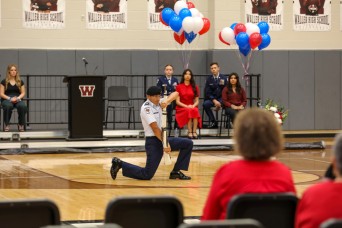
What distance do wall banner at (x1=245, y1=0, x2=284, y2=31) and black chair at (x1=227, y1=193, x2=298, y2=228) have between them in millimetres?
20780

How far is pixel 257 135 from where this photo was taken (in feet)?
17.2

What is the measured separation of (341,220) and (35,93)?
20.7 metres

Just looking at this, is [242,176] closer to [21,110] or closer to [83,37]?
[21,110]

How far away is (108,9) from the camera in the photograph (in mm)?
25359

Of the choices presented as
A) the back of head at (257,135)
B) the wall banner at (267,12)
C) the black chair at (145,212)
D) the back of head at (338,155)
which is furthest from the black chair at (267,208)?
the wall banner at (267,12)

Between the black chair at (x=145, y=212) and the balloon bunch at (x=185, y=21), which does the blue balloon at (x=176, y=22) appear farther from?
the black chair at (x=145, y=212)

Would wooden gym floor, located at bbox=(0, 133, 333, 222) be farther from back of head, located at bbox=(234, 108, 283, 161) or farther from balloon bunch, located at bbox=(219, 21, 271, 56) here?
back of head, located at bbox=(234, 108, 283, 161)

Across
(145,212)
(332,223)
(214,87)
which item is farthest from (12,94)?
(332,223)

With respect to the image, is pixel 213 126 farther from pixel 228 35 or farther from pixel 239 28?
pixel 239 28

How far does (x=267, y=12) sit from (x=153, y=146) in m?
13.1

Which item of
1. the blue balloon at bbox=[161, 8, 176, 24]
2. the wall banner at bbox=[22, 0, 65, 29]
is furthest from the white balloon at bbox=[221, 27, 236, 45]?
the wall banner at bbox=[22, 0, 65, 29]

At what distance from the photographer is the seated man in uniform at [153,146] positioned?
1390 centimetres

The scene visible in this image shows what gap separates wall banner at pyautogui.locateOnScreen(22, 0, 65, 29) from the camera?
971 inches

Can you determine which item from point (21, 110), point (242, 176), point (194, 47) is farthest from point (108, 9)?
point (242, 176)
